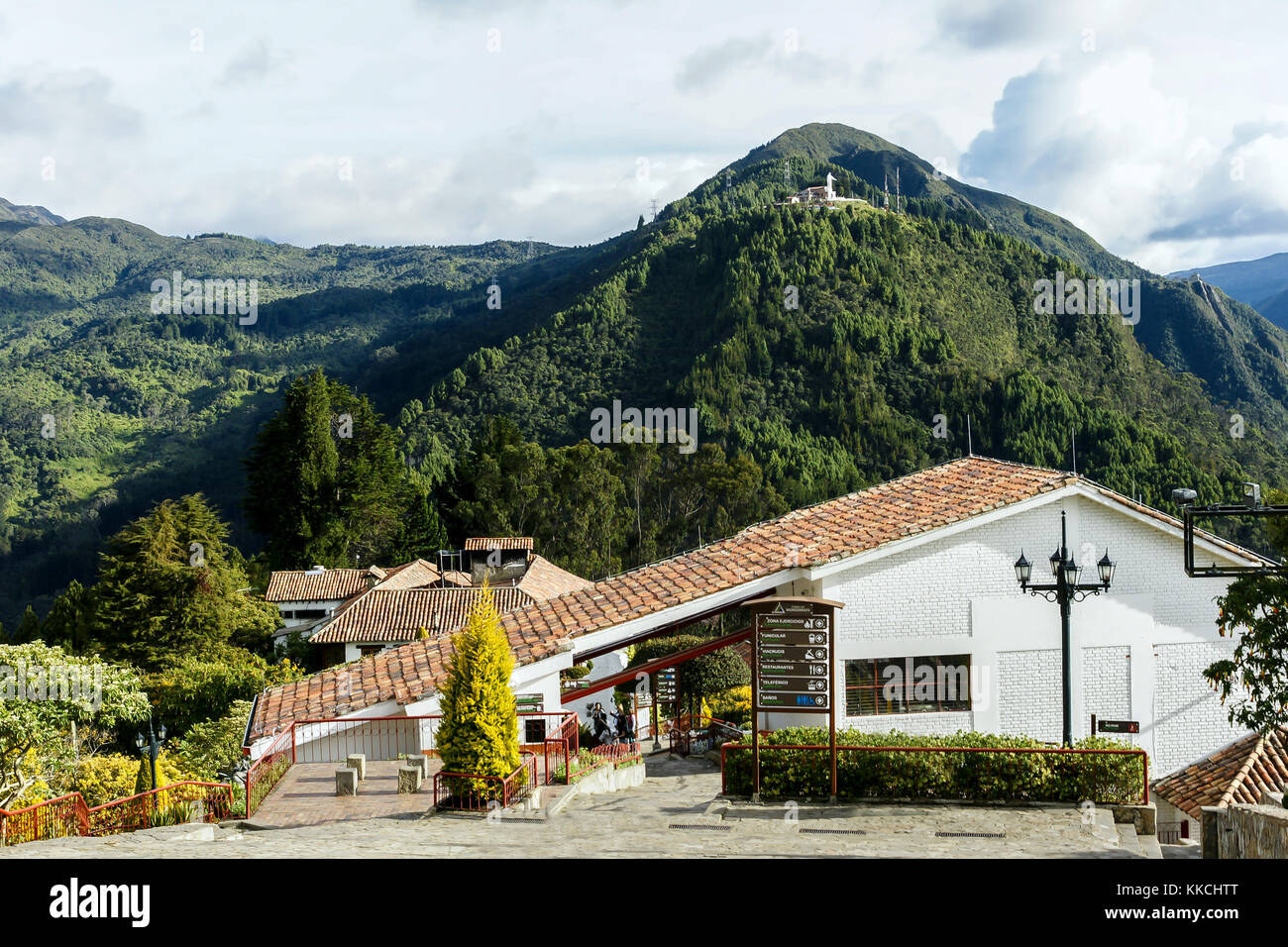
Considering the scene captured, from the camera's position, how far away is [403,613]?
46656mm

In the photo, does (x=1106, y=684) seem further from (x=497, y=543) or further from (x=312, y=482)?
(x=312, y=482)

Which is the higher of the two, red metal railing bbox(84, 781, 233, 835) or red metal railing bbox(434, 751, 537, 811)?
red metal railing bbox(434, 751, 537, 811)

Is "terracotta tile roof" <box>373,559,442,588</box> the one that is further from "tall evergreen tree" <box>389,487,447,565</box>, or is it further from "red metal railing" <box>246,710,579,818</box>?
"red metal railing" <box>246,710,579,818</box>

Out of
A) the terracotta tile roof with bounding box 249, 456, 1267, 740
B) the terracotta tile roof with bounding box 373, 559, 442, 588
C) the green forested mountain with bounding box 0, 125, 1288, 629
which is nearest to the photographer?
the terracotta tile roof with bounding box 249, 456, 1267, 740

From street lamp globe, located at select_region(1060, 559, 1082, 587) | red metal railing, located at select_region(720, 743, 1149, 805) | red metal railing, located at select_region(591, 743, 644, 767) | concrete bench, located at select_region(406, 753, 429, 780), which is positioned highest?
street lamp globe, located at select_region(1060, 559, 1082, 587)

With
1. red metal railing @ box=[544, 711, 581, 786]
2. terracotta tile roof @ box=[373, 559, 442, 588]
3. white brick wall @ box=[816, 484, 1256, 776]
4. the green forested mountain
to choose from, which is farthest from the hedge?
the green forested mountain

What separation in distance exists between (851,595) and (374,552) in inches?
2188

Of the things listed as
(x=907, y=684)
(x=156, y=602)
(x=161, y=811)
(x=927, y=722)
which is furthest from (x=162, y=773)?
(x=156, y=602)

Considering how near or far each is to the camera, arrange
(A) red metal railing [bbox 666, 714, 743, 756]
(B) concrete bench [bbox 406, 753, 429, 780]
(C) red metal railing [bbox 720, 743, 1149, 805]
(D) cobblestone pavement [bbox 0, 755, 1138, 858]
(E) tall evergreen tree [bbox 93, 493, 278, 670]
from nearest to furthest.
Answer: (D) cobblestone pavement [bbox 0, 755, 1138, 858], (C) red metal railing [bbox 720, 743, 1149, 805], (B) concrete bench [bbox 406, 753, 429, 780], (A) red metal railing [bbox 666, 714, 743, 756], (E) tall evergreen tree [bbox 93, 493, 278, 670]

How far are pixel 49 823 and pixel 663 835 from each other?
656cm

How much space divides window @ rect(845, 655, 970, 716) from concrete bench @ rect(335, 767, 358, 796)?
7508mm

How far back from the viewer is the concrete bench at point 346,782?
44.7ft

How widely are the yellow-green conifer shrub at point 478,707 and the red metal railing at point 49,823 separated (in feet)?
12.4

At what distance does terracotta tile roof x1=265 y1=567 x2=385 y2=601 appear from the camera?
5878cm
